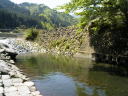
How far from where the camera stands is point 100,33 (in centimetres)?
2842

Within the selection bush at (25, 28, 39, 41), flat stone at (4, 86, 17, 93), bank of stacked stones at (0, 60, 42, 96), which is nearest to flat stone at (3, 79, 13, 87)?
bank of stacked stones at (0, 60, 42, 96)

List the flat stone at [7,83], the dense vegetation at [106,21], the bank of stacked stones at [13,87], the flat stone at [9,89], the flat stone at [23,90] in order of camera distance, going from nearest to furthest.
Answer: the bank of stacked stones at [13,87] < the flat stone at [9,89] < the flat stone at [23,90] < the flat stone at [7,83] < the dense vegetation at [106,21]

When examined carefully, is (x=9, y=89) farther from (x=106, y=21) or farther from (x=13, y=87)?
(x=106, y=21)

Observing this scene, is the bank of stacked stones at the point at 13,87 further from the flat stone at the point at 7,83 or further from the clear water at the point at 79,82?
the clear water at the point at 79,82

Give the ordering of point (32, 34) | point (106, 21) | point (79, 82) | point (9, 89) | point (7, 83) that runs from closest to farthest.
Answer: point (9, 89), point (7, 83), point (79, 82), point (106, 21), point (32, 34)

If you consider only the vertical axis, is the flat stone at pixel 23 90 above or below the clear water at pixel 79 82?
above

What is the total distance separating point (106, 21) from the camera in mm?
24578

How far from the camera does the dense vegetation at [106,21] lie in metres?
22.2

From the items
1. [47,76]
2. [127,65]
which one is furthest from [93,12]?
[47,76]

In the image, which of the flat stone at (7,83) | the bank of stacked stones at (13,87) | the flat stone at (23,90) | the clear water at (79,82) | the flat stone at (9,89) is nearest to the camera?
the bank of stacked stones at (13,87)

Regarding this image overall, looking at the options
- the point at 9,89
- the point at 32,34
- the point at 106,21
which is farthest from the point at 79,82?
the point at 32,34

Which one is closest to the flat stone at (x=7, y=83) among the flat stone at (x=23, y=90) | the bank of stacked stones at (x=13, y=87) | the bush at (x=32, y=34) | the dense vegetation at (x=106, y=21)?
the bank of stacked stones at (x=13, y=87)

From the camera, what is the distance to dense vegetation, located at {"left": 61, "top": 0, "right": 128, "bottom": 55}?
22.2 metres

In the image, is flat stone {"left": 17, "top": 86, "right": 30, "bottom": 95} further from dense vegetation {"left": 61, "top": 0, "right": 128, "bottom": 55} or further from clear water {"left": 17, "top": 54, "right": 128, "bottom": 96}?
dense vegetation {"left": 61, "top": 0, "right": 128, "bottom": 55}
